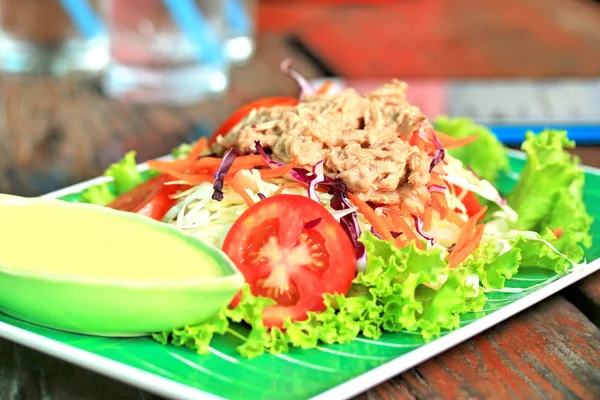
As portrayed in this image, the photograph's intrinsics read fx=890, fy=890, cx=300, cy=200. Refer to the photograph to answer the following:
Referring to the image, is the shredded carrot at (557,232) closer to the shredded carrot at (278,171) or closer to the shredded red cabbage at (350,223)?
the shredded red cabbage at (350,223)

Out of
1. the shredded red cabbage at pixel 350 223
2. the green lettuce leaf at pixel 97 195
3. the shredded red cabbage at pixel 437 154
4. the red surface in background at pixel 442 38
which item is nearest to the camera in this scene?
the shredded red cabbage at pixel 350 223

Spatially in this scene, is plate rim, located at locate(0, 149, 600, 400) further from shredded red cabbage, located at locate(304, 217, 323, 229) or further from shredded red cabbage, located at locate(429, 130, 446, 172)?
shredded red cabbage, located at locate(429, 130, 446, 172)

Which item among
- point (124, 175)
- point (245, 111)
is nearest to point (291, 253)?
point (245, 111)

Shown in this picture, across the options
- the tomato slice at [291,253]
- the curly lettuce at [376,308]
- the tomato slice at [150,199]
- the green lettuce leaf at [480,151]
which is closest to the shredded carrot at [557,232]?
the curly lettuce at [376,308]

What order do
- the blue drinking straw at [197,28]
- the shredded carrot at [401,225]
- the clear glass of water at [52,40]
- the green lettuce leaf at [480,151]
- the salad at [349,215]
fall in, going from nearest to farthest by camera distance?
the salad at [349,215] < the shredded carrot at [401,225] < the green lettuce leaf at [480,151] < the blue drinking straw at [197,28] < the clear glass of water at [52,40]

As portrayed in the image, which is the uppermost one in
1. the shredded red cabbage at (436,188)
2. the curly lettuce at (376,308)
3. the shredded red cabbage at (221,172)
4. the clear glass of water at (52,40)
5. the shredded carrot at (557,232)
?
the clear glass of water at (52,40)

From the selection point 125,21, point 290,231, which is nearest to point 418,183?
point 290,231

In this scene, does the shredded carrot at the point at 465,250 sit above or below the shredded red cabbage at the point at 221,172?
below
